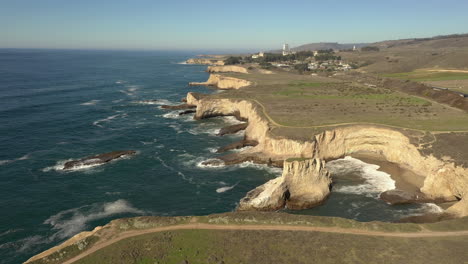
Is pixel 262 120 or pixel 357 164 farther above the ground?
pixel 262 120

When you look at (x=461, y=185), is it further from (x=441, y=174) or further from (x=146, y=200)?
(x=146, y=200)

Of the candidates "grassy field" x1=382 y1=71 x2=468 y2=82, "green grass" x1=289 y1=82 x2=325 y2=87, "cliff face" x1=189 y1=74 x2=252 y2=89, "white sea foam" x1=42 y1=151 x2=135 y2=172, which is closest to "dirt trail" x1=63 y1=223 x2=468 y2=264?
"white sea foam" x1=42 y1=151 x2=135 y2=172

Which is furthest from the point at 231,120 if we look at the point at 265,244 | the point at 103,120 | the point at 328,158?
the point at 265,244

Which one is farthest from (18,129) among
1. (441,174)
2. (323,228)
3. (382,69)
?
(382,69)

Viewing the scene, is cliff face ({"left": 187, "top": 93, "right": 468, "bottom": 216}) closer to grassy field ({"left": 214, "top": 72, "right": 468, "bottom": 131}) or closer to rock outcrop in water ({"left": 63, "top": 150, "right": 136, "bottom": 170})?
grassy field ({"left": 214, "top": 72, "right": 468, "bottom": 131})

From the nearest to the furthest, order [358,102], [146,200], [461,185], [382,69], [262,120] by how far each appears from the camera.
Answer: [461,185], [146,200], [262,120], [358,102], [382,69]

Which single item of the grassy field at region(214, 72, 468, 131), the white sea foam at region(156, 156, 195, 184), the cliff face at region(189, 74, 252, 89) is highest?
the cliff face at region(189, 74, 252, 89)

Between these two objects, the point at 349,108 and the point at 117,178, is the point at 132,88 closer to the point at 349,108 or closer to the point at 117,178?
the point at 117,178
